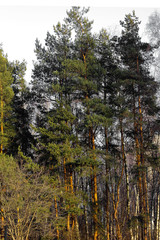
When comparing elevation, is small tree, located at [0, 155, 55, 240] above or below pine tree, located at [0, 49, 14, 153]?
below

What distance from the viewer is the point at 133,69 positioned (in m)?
14.4

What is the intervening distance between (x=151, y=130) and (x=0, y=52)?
33.8 feet

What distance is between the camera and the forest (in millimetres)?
12273

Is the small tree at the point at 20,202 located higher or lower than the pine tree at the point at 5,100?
lower

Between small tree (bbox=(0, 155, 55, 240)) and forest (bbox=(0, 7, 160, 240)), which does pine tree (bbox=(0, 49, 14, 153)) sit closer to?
forest (bbox=(0, 7, 160, 240))

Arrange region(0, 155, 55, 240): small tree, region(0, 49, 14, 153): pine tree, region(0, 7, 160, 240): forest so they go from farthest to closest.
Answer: region(0, 49, 14, 153): pine tree
region(0, 7, 160, 240): forest
region(0, 155, 55, 240): small tree

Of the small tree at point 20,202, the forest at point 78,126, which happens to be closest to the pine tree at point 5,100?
the forest at point 78,126

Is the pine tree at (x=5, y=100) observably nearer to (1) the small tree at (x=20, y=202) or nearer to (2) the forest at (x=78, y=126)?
(2) the forest at (x=78, y=126)

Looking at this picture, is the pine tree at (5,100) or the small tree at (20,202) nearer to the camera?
the small tree at (20,202)

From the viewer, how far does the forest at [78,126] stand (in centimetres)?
1227

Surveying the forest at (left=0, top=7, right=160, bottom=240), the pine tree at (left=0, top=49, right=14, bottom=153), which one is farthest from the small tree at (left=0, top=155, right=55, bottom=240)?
the pine tree at (left=0, top=49, right=14, bottom=153)

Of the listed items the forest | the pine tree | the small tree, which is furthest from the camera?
the pine tree

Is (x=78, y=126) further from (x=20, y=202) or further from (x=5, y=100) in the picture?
(x=20, y=202)

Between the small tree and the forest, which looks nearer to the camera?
the small tree
